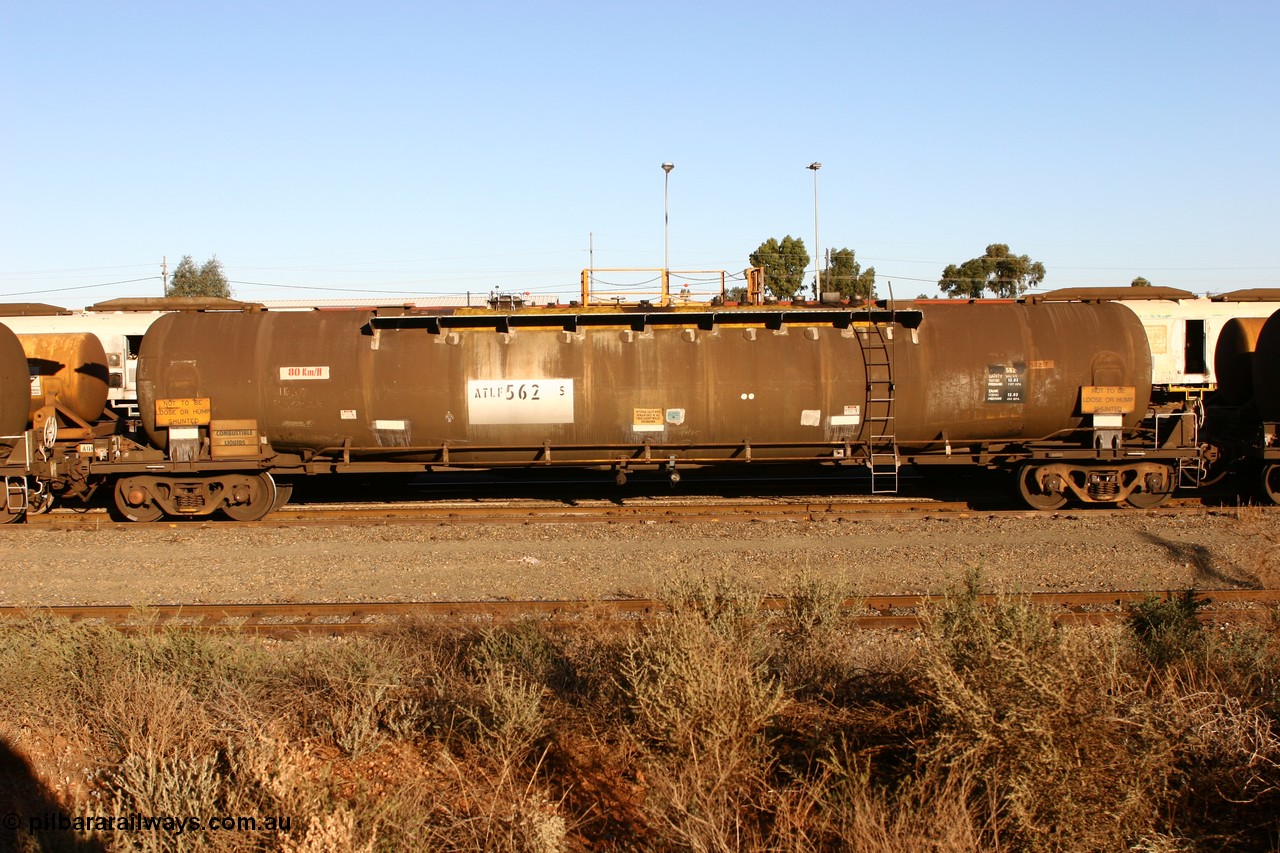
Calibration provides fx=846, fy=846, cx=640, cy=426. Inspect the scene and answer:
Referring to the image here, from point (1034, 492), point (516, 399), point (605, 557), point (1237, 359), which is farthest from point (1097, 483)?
point (516, 399)

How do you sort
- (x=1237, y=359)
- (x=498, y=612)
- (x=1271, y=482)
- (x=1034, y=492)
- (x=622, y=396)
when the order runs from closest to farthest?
(x=498, y=612), (x=622, y=396), (x=1034, y=492), (x=1271, y=482), (x=1237, y=359)

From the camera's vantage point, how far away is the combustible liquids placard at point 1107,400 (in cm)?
1296

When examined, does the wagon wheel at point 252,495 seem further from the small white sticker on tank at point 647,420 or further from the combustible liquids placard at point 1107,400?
the combustible liquids placard at point 1107,400

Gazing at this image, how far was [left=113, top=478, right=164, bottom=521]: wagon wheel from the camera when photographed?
12.9 metres

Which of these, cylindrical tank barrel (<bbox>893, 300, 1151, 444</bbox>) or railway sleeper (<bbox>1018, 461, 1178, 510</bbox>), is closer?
cylindrical tank barrel (<bbox>893, 300, 1151, 444</bbox>)

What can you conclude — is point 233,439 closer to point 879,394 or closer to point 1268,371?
point 879,394

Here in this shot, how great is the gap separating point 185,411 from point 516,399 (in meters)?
4.98

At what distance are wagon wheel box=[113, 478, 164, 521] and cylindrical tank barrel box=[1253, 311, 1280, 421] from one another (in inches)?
690

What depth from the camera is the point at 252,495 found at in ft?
43.0

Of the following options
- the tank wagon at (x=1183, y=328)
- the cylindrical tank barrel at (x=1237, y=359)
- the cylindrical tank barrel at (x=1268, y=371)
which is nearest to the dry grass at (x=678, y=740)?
the cylindrical tank barrel at (x=1268, y=371)

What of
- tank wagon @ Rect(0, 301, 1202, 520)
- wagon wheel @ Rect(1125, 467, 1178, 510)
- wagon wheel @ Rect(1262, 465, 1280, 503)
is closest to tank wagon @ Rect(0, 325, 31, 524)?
tank wagon @ Rect(0, 301, 1202, 520)

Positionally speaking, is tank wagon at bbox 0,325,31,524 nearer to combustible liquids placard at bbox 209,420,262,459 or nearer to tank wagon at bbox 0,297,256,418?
combustible liquids placard at bbox 209,420,262,459

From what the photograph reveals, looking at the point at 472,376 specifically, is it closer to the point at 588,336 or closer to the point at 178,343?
the point at 588,336

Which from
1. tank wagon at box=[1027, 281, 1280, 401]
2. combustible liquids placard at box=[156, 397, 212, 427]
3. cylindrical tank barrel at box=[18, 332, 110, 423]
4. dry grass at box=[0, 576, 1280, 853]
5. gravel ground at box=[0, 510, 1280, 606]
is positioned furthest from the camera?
tank wagon at box=[1027, 281, 1280, 401]
